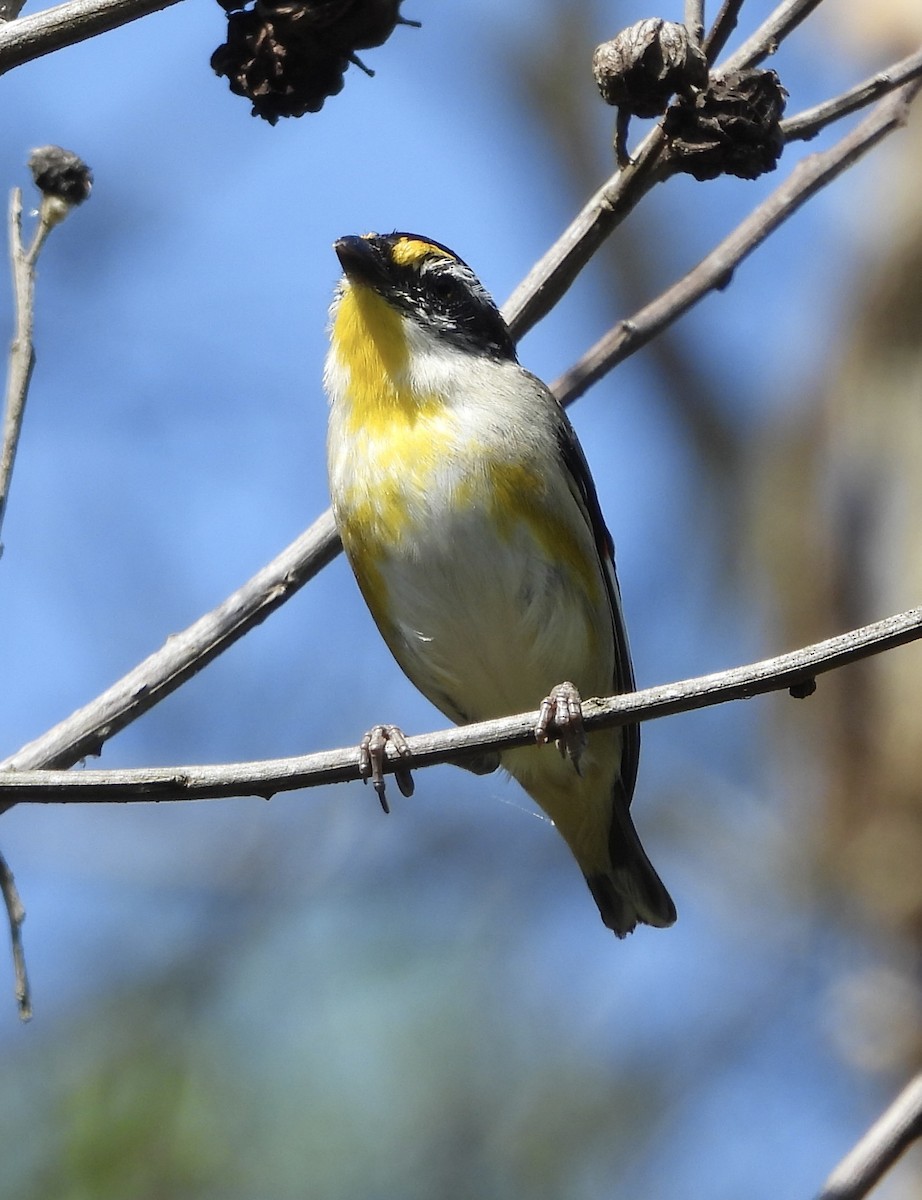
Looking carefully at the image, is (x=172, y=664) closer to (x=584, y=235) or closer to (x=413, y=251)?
(x=584, y=235)

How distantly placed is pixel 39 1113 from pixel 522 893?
357 centimetres

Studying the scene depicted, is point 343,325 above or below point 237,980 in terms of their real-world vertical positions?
above

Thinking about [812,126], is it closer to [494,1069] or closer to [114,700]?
[114,700]

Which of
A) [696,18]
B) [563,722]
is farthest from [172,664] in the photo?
[696,18]

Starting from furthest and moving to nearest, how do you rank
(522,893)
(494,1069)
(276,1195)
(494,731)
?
1. (522,893)
2. (494,1069)
3. (276,1195)
4. (494,731)

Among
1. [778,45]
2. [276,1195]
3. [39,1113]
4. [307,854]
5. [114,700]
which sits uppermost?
[778,45]

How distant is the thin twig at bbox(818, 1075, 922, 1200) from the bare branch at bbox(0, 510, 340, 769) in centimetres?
188

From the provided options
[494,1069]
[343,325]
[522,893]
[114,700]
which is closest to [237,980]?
[494,1069]

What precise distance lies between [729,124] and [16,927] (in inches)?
97.6

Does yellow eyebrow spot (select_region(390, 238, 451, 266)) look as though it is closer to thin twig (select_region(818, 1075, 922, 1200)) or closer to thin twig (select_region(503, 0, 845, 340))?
thin twig (select_region(503, 0, 845, 340))

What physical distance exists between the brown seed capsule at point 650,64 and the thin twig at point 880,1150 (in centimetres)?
231

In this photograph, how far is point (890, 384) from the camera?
9898mm

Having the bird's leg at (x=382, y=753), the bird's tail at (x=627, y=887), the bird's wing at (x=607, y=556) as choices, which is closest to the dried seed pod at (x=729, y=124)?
the bird's leg at (x=382, y=753)

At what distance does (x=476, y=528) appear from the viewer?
4762 millimetres
